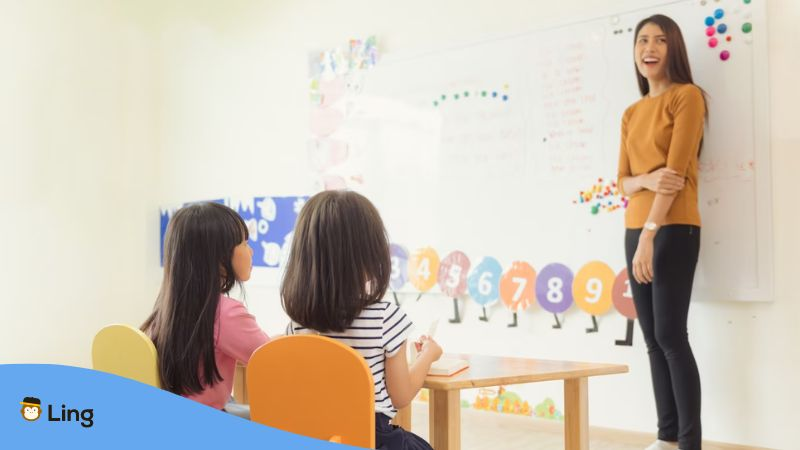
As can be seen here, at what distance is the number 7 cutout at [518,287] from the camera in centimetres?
327

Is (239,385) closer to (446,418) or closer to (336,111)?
(446,418)

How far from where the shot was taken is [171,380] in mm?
1727

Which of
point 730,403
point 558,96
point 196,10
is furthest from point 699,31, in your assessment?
point 196,10

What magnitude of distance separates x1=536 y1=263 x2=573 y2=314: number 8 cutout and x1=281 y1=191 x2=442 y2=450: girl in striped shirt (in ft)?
5.42

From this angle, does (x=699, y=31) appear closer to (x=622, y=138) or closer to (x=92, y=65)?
(x=622, y=138)

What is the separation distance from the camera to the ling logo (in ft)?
4.64

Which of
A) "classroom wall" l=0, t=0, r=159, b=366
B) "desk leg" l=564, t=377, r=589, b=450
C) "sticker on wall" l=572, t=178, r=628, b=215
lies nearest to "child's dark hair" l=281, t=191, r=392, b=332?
"desk leg" l=564, t=377, r=589, b=450

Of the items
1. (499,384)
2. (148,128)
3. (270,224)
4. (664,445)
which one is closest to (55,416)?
(499,384)

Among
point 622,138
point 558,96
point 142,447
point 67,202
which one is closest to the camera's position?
point 142,447

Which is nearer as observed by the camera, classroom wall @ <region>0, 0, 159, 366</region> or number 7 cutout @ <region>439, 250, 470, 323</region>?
number 7 cutout @ <region>439, 250, 470, 323</region>

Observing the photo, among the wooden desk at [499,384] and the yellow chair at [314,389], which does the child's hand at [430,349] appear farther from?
the yellow chair at [314,389]

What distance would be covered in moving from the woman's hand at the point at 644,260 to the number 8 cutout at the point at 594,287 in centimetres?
37

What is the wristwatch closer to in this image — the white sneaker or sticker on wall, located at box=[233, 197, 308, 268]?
the white sneaker

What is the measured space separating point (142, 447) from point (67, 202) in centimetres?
356
